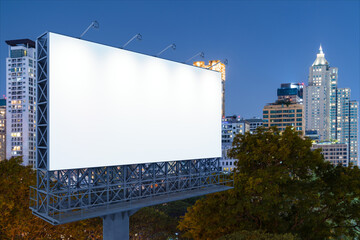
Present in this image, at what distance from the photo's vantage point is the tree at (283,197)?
20.4m

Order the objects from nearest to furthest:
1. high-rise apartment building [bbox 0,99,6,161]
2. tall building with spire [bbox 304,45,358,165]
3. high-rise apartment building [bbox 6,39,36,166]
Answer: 1. high-rise apartment building [bbox 6,39,36,166]
2. high-rise apartment building [bbox 0,99,6,161]
3. tall building with spire [bbox 304,45,358,165]

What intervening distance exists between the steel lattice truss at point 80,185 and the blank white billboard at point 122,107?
628 mm

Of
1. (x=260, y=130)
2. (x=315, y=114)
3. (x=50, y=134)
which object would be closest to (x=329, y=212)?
(x=260, y=130)

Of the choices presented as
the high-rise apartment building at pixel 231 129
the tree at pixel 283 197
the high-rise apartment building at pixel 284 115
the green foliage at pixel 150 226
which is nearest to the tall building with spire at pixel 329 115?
the high-rise apartment building at pixel 284 115

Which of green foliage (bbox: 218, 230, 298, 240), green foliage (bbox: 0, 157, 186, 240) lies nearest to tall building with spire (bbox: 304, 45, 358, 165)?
green foliage (bbox: 0, 157, 186, 240)

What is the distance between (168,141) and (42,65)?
845cm

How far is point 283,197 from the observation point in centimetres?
2027

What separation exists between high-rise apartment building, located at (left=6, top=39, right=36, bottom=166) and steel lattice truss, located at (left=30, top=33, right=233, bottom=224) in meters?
101

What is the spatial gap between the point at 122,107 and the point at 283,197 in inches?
486

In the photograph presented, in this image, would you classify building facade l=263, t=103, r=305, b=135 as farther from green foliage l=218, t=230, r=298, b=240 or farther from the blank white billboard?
green foliage l=218, t=230, r=298, b=240

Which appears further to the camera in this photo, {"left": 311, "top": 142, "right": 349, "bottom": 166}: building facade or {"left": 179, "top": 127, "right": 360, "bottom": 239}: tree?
{"left": 311, "top": 142, "right": 349, "bottom": 166}: building facade

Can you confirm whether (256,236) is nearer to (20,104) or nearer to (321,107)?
(20,104)

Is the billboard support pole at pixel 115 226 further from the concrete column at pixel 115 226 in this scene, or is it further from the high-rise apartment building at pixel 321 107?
the high-rise apartment building at pixel 321 107

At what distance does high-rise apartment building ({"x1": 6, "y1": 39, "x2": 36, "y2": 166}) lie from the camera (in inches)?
4210
